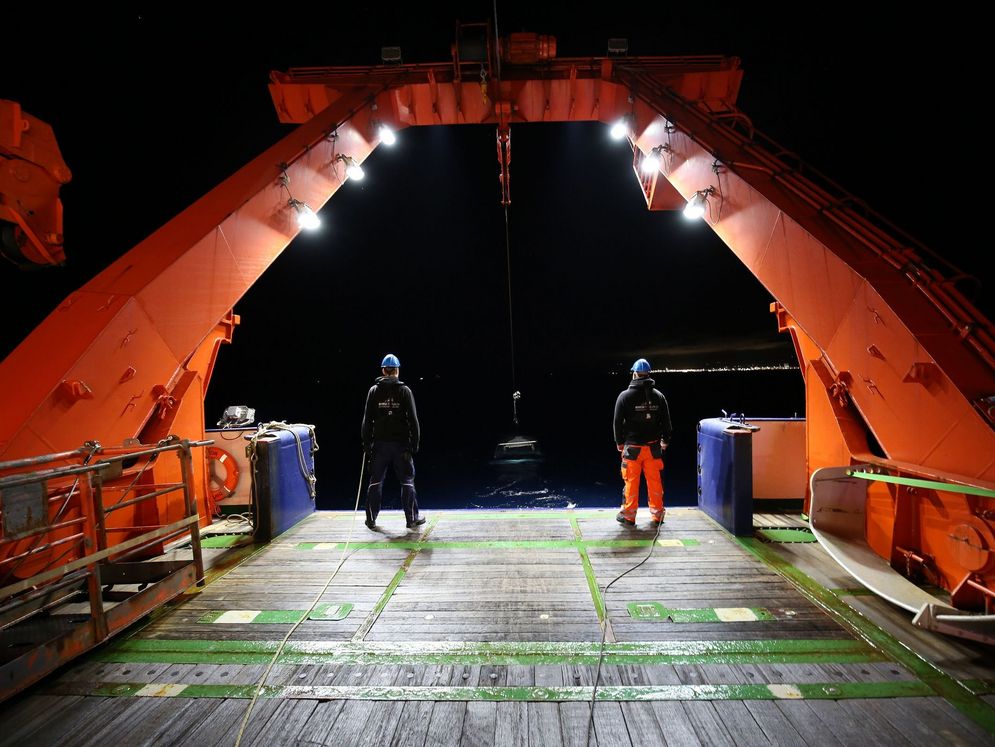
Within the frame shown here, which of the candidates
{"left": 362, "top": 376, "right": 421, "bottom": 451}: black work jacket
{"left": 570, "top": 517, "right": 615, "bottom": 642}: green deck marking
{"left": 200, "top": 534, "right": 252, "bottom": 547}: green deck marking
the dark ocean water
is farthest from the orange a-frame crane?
the dark ocean water

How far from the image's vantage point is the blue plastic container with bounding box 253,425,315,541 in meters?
5.16

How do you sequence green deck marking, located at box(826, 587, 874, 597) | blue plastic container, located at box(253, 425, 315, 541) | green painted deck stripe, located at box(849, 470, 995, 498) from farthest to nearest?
blue plastic container, located at box(253, 425, 315, 541) → green deck marking, located at box(826, 587, 874, 597) → green painted deck stripe, located at box(849, 470, 995, 498)

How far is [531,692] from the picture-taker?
8.35 feet

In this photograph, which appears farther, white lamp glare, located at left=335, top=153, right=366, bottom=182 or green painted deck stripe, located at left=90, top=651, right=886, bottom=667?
white lamp glare, located at left=335, top=153, right=366, bottom=182

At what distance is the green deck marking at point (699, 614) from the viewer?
3.30m

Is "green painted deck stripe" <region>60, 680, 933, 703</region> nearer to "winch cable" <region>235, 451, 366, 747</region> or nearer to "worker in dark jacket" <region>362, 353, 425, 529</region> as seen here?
"winch cable" <region>235, 451, 366, 747</region>

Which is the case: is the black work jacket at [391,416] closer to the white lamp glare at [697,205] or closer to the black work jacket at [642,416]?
the black work jacket at [642,416]

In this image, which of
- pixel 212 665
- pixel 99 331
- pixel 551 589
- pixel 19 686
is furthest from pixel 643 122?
pixel 19 686

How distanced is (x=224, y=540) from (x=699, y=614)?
17.0ft

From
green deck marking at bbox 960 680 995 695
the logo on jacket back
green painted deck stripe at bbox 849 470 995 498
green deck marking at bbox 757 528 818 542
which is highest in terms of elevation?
the logo on jacket back

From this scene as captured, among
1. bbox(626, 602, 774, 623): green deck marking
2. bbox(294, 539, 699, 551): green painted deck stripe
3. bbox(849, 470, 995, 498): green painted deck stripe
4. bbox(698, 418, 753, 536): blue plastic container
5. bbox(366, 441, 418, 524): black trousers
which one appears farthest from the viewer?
bbox(366, 441, 418, 524): black trousers

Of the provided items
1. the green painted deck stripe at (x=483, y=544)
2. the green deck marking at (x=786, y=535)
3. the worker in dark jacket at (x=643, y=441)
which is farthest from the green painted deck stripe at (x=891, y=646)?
the worker in dark jacket at (x=643, y=441)

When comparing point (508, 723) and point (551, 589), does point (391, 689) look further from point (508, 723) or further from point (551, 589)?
point (551, 589)

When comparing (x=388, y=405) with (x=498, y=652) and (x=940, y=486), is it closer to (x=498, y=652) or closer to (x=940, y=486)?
(x=498, y=652)
